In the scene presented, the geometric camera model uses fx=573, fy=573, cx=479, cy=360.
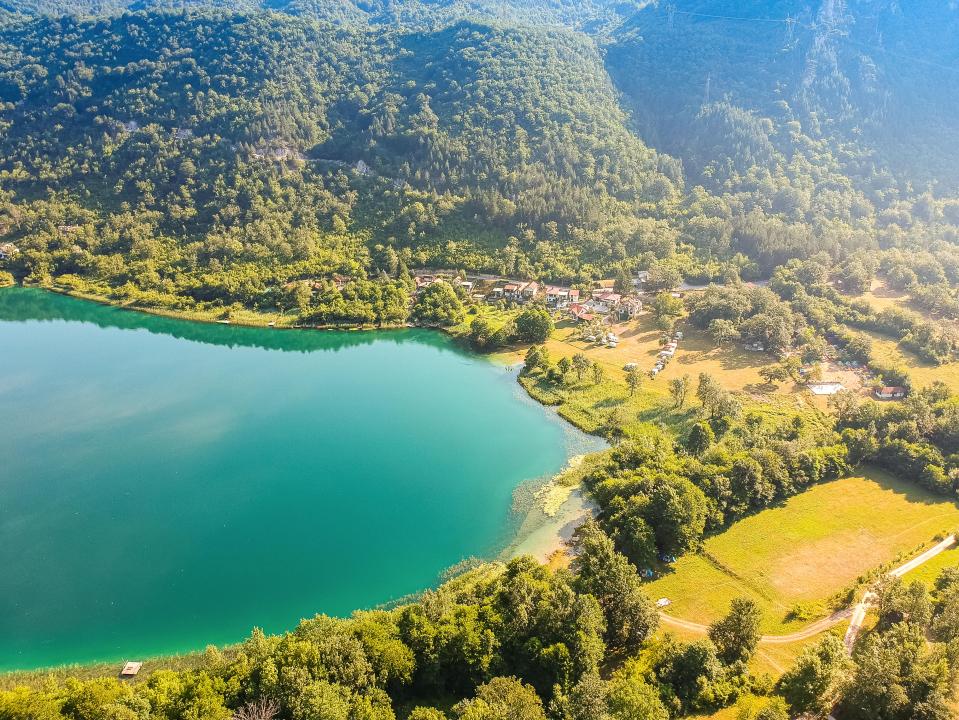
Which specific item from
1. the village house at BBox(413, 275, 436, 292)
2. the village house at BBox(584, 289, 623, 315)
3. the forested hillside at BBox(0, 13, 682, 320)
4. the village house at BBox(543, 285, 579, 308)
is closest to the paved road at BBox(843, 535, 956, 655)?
the village house at BBox(584, 289, 623, 315)

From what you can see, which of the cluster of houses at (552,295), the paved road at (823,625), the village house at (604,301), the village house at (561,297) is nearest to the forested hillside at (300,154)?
the cluster of houses at (552,295)

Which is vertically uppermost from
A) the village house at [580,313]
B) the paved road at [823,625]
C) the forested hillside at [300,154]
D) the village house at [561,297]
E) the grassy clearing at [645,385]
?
the forested hillside at [300,154]

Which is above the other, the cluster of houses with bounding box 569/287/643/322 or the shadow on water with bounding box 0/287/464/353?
the cluster of houses with bounding box 569/287/643/322

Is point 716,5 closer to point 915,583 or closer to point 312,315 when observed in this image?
point 312,315

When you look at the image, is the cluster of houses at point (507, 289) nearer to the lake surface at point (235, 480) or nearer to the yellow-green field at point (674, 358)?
the yellow-green field at point (674, 358)

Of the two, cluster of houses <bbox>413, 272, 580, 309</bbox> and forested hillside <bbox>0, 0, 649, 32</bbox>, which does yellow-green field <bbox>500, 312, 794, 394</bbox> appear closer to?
cluster of houses <bbox>413, 272, 580, 309</bbox>

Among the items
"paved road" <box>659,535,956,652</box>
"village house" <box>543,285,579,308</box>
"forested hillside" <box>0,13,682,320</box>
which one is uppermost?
"forested hillside" <box>0,13,682,320</box>

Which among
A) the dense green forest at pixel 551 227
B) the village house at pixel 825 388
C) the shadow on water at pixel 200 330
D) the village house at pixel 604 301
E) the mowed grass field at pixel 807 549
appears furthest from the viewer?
the village house at pixel 604 301
